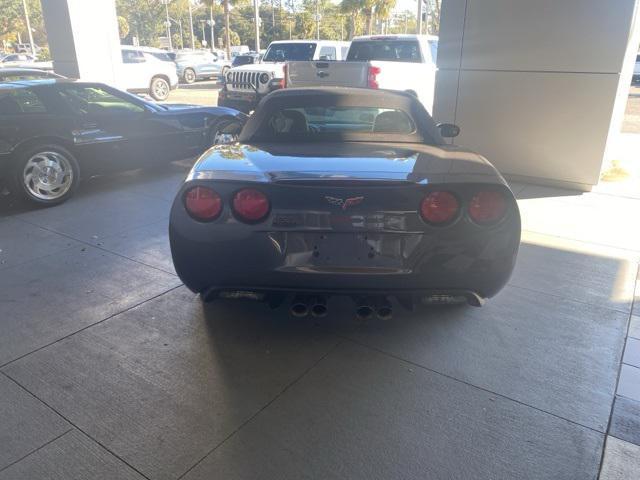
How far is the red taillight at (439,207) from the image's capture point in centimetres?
272

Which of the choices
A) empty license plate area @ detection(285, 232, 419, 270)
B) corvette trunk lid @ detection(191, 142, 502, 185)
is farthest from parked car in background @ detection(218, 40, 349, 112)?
empty license plate area @ detection(285, 232, 419, 270)

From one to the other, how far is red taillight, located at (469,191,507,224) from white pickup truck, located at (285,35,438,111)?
284 inches

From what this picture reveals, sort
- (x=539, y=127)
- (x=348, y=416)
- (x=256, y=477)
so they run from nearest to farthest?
1. (x=256, y=477)
2. (x=348, y=416)
3. (x=539, y=127)

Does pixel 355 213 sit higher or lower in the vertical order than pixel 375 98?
lower

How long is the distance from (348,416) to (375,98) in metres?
2.45

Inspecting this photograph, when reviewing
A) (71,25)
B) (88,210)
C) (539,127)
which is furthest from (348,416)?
(71,25)

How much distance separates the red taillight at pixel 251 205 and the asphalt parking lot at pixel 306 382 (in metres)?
0.86

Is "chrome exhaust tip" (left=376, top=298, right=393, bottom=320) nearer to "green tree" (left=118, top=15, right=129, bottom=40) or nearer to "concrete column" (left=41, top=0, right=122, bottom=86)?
"concrete column" (left=41, top=0, right=122, bottom=86)

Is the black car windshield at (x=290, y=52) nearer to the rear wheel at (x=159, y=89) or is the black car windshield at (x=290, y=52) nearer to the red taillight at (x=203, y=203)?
the rear wheel at (x=159, y=89)

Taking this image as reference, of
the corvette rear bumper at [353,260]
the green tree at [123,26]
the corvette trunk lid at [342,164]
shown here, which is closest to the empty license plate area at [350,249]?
the corvette rear bumper at [353,260]

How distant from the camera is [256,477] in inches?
84.4

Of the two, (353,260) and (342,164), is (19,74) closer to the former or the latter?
(342,164)

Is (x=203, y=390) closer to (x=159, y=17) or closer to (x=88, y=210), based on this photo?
(x=88, y=210)

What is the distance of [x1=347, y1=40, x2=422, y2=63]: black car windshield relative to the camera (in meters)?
11.1
